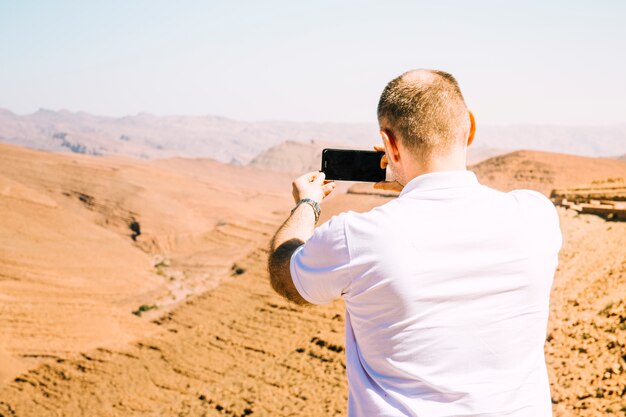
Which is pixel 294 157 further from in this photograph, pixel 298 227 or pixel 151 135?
pixel 298 227

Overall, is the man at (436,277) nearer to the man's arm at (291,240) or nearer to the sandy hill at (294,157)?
the man's arm at (291,240)

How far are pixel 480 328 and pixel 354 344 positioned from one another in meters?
0.33

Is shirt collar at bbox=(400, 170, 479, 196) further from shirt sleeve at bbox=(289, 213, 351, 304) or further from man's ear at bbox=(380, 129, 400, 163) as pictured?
shirt sleeve at bbox=(289, 213, 351, 304)

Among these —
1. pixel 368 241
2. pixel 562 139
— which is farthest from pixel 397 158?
pixel 562 139

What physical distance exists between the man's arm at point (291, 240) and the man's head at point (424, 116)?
334 mm

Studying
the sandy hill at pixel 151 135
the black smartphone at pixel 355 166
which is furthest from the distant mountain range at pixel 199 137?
the black smartphone at pixel 355 166

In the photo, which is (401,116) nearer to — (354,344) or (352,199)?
(354,344)

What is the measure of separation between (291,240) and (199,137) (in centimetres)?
16218

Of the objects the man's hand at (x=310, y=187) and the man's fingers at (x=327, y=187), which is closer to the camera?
the man's hand at (x=310, y=187)

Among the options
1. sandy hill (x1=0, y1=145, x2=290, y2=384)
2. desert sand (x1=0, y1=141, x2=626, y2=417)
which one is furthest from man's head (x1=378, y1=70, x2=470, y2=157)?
sandy hill (x1=0, y1=145, x2=290, y2=384)

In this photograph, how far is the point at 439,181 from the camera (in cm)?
136

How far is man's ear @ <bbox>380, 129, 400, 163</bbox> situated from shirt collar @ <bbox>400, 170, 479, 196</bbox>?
0.09 metres

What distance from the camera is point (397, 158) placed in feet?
4.73

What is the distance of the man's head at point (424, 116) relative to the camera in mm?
1371
